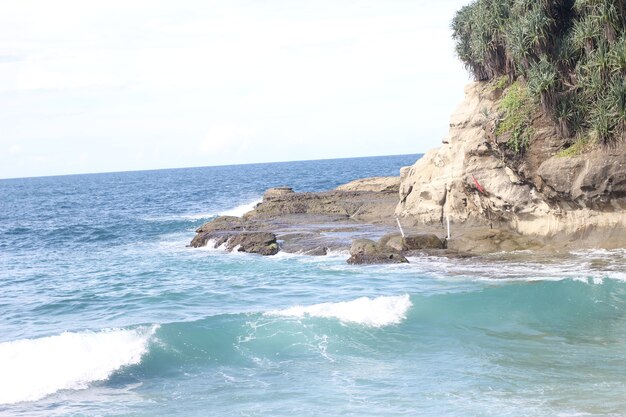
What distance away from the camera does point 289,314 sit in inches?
764

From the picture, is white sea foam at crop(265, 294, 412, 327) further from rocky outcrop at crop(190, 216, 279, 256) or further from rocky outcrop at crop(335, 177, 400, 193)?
rocky outcrop at crop(335, 177, 400, 193)

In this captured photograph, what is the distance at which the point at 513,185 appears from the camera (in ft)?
90.2

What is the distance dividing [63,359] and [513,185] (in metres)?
17.3

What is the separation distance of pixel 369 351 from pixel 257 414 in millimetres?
4488

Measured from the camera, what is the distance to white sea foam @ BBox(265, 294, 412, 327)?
19.0m

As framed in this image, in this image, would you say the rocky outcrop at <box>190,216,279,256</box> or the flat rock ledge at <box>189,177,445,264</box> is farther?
the rocky outcrop at <box>190,216,279,256</box>

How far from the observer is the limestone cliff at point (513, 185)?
2455cm

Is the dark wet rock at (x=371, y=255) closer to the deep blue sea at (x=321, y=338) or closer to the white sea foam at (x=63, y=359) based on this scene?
the deep blue sea at (x=321, y=338)

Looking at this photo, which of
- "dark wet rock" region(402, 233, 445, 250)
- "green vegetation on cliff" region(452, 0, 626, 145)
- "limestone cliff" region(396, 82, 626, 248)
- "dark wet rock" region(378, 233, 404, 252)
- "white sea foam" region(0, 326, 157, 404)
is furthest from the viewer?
"dark wet rock" region(402, 233, 445, 250)

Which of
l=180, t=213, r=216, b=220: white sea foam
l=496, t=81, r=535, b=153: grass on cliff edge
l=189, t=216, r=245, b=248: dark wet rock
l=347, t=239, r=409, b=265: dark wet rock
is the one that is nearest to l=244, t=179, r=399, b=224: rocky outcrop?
l=189, t=216, r=245, b=248: dark wet rock

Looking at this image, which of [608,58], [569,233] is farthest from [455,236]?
[608,58]

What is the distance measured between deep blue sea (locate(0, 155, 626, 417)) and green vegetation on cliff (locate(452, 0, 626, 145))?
4.57m

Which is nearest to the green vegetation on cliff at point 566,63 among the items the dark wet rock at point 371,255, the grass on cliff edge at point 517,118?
the grass on cliff edge at point 517,118

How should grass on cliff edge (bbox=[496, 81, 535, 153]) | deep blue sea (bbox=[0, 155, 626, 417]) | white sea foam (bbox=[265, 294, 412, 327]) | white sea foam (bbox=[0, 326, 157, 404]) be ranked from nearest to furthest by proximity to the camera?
deep blue sea (bbox=[0, 155, 626, 417]) → white sea foam (bbox=[0, 326, 157, 404]) → white sea foam (bbox=[265, 294, 412, 327]) → grass on cliff edge (bbox=[496, 81, 535, 153])
